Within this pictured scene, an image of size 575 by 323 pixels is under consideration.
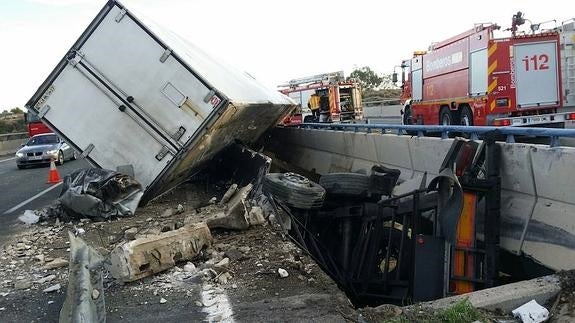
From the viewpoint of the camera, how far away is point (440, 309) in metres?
3.75

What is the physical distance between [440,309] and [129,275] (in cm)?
262

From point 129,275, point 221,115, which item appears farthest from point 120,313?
point 221,115

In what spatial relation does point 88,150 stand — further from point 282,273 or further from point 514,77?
point 514,77

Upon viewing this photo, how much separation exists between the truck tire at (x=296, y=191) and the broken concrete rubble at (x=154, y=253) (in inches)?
40.3

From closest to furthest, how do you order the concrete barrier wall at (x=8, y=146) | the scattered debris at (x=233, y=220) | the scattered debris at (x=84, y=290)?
1. the scattered debris at (x=84, y=290)
2. the scattered debris at (x=233, y=220)
3. the concrete barrier wall at (x=8, y=146)

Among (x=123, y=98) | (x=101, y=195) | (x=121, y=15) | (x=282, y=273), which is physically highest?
(x=121, y=15)

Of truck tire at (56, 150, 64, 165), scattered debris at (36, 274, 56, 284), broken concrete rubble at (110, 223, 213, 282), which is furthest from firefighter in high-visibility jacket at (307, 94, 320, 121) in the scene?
scattered debris at (36, 274, 56, 284)

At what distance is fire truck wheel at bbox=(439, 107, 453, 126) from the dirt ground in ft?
41.5

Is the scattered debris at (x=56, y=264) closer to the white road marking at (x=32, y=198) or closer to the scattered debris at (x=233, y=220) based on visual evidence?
the scattered debris at (x=233, y=220)

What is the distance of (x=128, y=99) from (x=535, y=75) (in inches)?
409

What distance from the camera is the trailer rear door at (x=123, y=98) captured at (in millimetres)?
8039

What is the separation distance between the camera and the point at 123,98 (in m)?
8.23

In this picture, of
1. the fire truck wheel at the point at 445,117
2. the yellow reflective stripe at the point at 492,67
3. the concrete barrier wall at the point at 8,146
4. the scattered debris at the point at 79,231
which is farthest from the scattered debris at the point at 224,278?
the concrete barrier wall at the point at 8,146

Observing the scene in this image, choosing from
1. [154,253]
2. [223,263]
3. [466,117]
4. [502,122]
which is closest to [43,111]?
[154,253]
